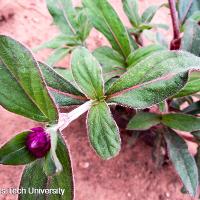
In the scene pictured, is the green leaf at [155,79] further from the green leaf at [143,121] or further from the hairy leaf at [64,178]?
the green leaf at [143,121]

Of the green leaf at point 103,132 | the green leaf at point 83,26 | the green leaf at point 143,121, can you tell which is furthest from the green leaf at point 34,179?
the green leaf at point 83,26

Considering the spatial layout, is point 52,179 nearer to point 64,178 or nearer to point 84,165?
point 64,178

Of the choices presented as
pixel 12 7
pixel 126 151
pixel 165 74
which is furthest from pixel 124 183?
pixel 12 7

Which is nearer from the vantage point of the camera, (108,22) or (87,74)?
(87,74)

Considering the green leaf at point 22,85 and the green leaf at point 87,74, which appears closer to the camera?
the green leaf at point 22,85

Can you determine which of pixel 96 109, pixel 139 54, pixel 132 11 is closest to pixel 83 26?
pixel 132 11

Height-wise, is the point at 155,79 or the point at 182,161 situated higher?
the point at 155,79

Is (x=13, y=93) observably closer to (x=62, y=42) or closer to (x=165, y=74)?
(x=165, y=74)
